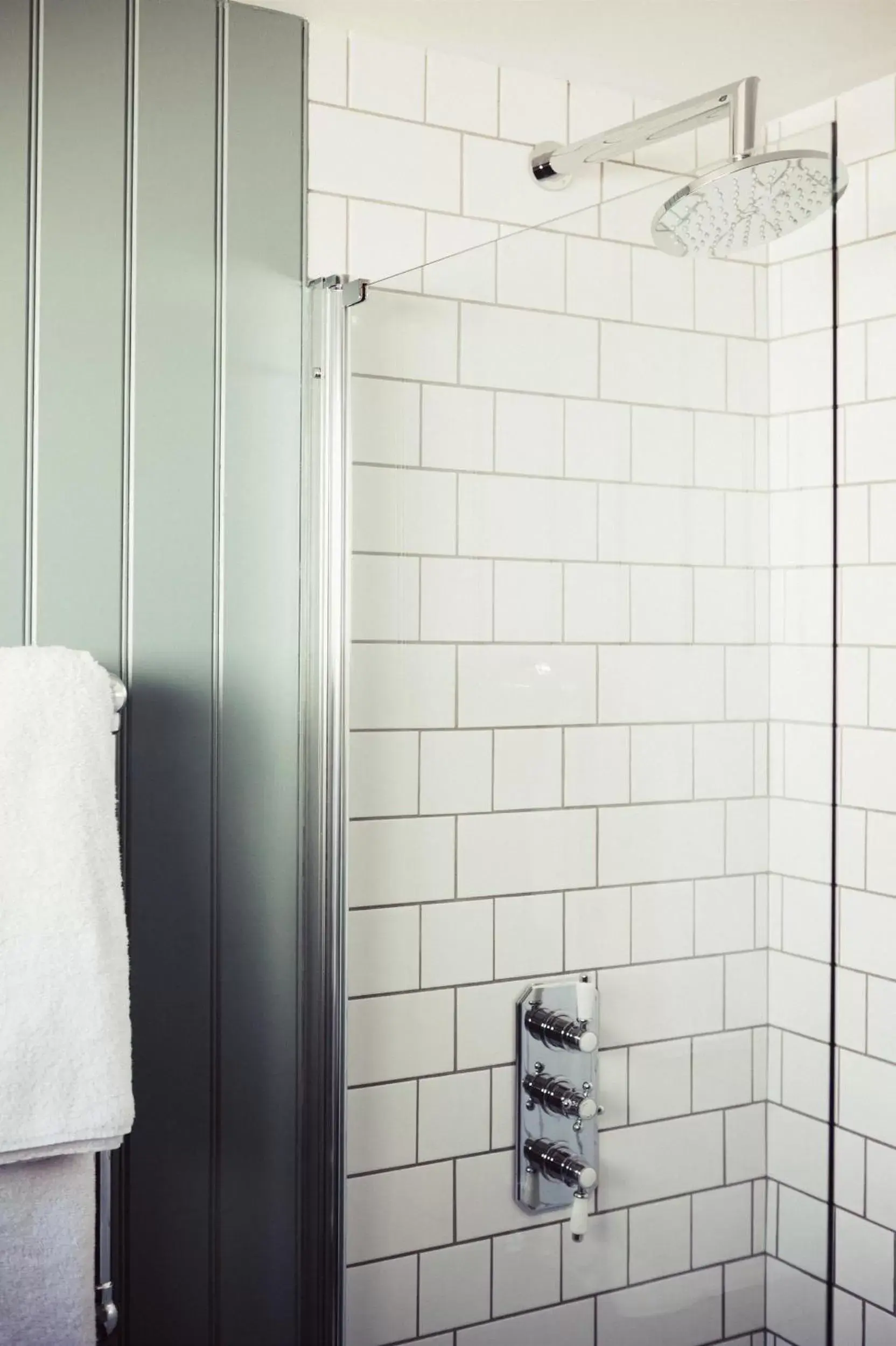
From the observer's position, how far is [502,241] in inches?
49.7

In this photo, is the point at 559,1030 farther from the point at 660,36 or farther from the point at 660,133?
the point at 660,36

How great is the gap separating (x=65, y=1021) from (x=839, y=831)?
82 centimetres

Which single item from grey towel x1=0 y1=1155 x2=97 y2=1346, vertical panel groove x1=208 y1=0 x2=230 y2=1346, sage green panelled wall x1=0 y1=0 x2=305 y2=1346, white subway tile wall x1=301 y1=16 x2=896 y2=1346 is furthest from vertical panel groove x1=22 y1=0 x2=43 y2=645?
grey towel x1=0 y1=1155 x2=97 y2=1346

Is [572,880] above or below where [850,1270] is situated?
above

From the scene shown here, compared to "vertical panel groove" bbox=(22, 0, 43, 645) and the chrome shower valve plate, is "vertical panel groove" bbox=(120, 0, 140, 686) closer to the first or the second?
"vertical panel groove" bbox=(22, 0, 43, 645)

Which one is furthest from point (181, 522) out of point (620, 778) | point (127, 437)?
point (620, 778)

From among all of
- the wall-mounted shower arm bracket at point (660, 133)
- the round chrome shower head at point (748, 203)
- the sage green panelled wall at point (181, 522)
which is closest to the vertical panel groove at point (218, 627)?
the sage green panelled wall at point (181, 522)

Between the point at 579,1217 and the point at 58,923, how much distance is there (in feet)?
2.06

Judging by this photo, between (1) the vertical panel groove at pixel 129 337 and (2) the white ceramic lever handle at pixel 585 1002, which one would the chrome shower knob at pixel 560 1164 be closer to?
(2) the white ceramic lever handle at pixel 585 1002

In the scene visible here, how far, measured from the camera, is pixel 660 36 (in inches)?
62.6

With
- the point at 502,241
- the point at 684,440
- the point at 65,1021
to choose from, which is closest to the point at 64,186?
the point at 502,241

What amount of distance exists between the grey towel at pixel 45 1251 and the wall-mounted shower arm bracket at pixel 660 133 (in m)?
1.27

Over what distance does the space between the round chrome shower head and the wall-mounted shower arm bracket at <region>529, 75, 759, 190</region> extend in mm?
53

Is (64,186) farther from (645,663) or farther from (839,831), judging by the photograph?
(839,831)
